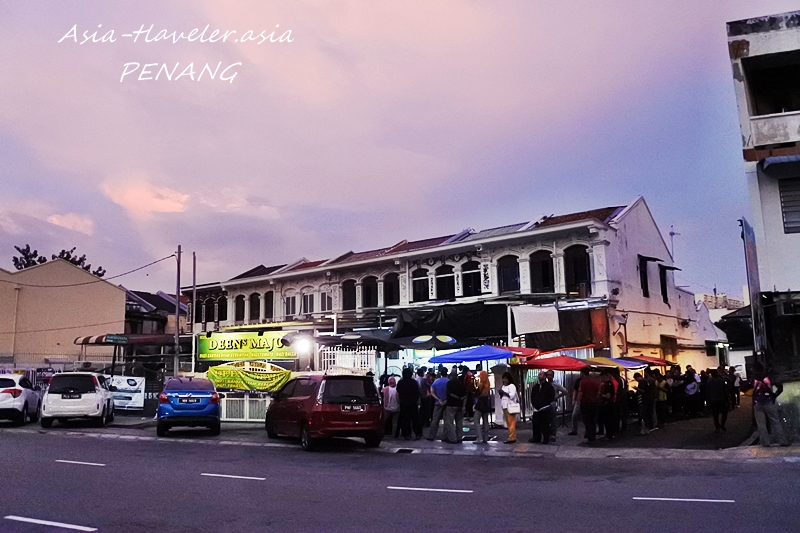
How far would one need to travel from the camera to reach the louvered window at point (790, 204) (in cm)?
1848

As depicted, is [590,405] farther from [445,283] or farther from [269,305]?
[269,305]

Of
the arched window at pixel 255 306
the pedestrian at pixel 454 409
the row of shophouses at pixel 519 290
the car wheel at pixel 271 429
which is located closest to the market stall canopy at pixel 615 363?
the row of shophouses at pixel 519 290

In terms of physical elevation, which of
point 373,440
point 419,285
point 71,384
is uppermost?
point 419,285

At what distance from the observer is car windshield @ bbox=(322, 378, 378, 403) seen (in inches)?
629

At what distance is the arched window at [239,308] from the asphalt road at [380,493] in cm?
2743

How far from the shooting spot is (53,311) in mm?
43906

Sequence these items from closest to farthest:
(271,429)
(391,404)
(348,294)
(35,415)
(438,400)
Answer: (438,400) < (271,429) < (391,404) < (35,415) < (348,294)

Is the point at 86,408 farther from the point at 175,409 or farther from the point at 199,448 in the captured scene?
the point at 199,448

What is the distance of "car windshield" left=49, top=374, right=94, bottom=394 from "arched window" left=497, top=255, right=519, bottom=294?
16902 mm

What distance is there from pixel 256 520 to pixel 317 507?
3.21 feet

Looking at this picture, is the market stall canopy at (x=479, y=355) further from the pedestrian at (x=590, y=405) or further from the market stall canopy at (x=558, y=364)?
the pedestrian at (x=590, y=405)

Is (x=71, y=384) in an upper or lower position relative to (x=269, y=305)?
lower

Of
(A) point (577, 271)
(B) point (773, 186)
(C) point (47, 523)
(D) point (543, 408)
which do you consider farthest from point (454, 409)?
(A) point (577, 271)

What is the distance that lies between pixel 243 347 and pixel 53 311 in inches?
973
